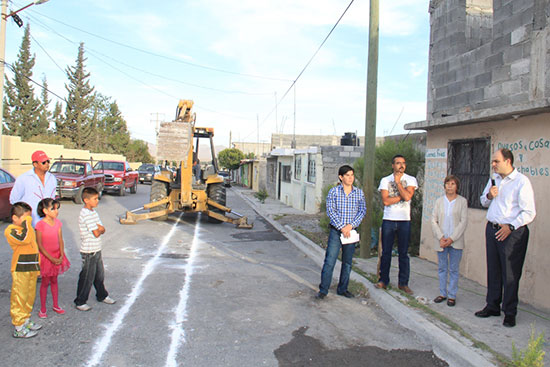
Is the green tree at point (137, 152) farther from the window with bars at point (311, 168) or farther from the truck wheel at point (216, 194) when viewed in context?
the truck wheel at point (216, 194)

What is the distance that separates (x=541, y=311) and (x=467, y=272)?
164cm

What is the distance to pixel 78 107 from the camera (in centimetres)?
5444

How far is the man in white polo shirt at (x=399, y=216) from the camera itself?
601 centimetres

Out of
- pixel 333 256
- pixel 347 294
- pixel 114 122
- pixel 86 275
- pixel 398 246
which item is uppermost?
pixel 114 122

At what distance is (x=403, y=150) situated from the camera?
10094mm

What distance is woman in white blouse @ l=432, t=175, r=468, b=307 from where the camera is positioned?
5.45 m

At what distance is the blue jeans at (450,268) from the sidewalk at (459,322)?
0.18 metres

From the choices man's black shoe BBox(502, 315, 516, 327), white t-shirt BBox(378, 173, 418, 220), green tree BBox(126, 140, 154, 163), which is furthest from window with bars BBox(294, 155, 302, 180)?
green tree BBox(126, 140, 154, 163)

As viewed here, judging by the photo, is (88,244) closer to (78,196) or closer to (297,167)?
(78,196)

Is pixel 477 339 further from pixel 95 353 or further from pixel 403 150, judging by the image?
pixel 403 150

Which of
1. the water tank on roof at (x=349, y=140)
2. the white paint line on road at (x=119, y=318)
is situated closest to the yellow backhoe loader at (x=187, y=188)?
the white paint line on road at (x=119, y=318)

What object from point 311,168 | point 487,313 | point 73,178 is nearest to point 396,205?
point 487,313

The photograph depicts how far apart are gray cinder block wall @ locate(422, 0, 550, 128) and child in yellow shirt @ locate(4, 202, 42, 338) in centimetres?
562

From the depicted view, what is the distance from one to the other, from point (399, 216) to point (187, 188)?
25.4 feet
